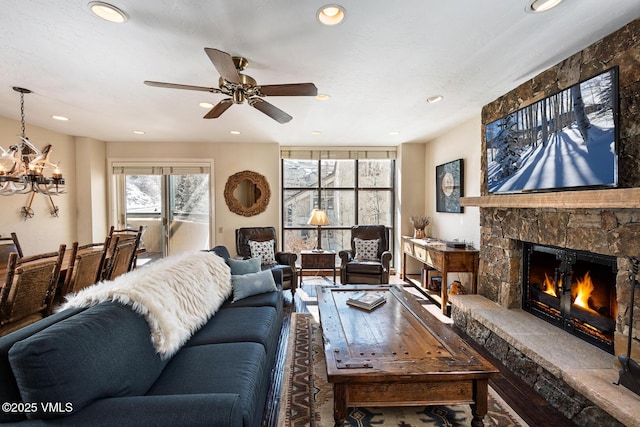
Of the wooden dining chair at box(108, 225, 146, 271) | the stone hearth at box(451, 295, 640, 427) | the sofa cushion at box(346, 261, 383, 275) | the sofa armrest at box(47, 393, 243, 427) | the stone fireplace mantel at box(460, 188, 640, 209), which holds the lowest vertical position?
the stone hearth at box(451, 295, 640, 427)

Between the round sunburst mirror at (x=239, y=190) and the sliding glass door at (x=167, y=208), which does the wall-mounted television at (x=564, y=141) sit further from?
the sliding glass door at (x=167, y=208)

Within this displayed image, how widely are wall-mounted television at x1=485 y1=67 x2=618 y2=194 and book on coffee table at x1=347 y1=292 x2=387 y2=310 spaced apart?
1.62 meters

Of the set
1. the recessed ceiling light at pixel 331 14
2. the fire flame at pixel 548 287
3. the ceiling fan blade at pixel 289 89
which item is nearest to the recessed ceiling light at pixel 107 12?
the ceiling fan blade at pixel 289 89

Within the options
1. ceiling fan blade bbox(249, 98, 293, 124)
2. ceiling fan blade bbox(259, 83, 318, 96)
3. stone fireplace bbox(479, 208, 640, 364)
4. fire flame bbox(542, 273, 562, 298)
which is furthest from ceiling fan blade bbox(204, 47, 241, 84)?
fire flame bbox(542, 273, 562, 298)

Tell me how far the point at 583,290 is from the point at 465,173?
2100 millimetres

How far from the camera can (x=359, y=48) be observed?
2107 millimetres

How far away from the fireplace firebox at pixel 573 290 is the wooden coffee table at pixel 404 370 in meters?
1.11

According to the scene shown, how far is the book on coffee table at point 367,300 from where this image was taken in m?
2.60

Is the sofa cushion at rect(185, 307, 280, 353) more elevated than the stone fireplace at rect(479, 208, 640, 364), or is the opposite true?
the stone fireplace at rect(479, 208, 640, 364)

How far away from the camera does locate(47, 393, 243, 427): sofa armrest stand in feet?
3.59

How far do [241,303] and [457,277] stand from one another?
10.3 feet

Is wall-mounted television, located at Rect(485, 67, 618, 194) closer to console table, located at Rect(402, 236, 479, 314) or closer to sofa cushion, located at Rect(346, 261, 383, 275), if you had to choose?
console table, located at Rect(402, 236, 479, 314)

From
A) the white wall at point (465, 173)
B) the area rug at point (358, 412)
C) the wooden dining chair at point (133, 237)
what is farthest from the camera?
the white wall at point (465, 173)

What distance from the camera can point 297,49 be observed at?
6.95 ft
